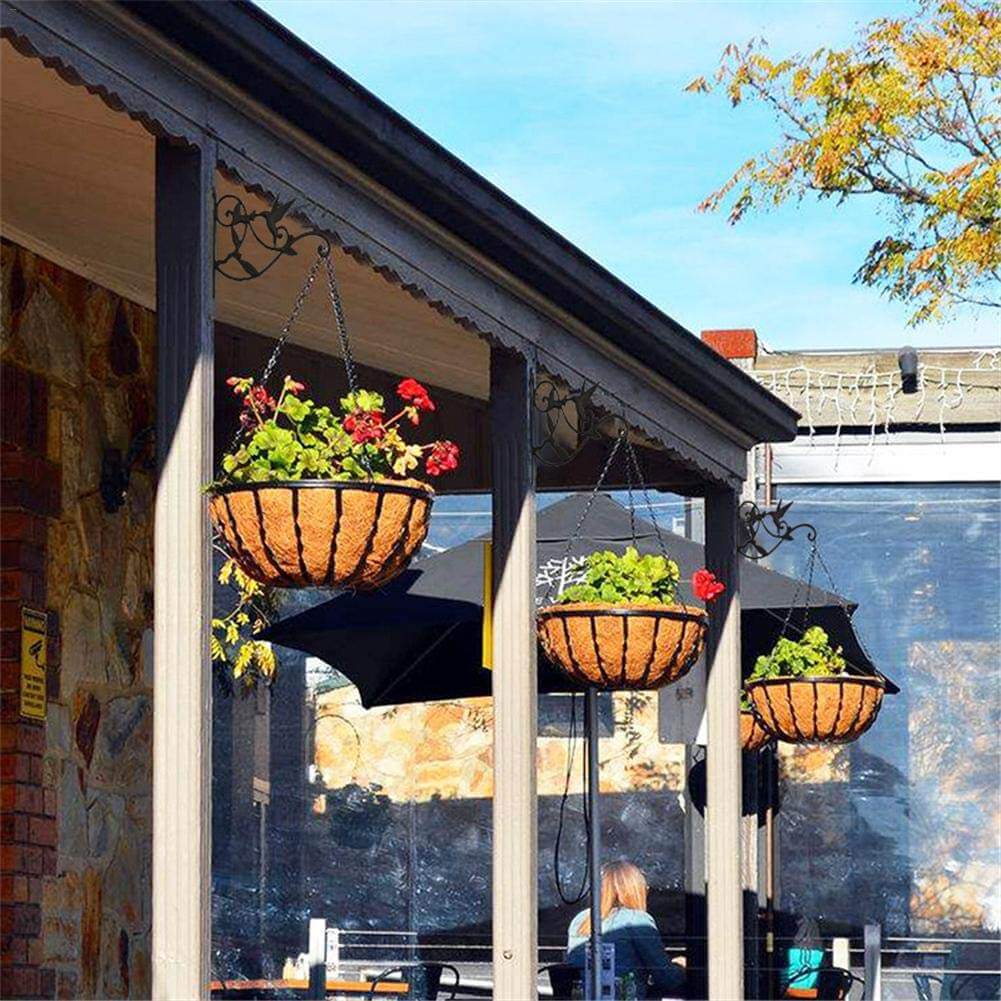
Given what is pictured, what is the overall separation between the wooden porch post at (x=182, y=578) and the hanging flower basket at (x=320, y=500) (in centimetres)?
19

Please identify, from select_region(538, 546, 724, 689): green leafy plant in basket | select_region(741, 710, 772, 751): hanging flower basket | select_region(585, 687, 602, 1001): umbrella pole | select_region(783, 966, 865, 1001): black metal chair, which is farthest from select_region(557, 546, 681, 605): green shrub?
select_region(783, 966, 865, 1001): black metal chair

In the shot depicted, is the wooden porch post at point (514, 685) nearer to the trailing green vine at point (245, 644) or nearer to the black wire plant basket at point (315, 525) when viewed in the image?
the black wire plant basket at point (315, 525)

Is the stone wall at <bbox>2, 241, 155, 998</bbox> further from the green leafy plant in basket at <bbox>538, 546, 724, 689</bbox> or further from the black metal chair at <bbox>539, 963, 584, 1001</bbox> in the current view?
the black metal chair at <bbox>539, 963, 584, 1001</bbox>

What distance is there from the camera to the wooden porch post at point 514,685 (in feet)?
23.6

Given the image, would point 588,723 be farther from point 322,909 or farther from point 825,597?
point 322,909

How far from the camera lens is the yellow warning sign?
7.33 metres

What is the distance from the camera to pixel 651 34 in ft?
42.1

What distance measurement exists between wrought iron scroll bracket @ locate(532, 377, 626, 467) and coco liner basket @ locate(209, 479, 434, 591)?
1.82 meters

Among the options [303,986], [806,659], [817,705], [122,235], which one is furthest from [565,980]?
[122,235]

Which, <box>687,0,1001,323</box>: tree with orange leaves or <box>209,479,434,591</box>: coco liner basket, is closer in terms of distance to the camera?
<box>209,479,434,591</box>: coco liner basket

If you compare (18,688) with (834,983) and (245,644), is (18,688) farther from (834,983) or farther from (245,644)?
(834,983)

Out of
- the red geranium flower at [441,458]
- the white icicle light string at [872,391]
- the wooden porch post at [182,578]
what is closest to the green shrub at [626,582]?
the red geranium flower at [441,458]

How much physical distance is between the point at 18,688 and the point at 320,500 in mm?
2008

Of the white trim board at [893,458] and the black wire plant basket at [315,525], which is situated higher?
the white trim board at [893,458]
